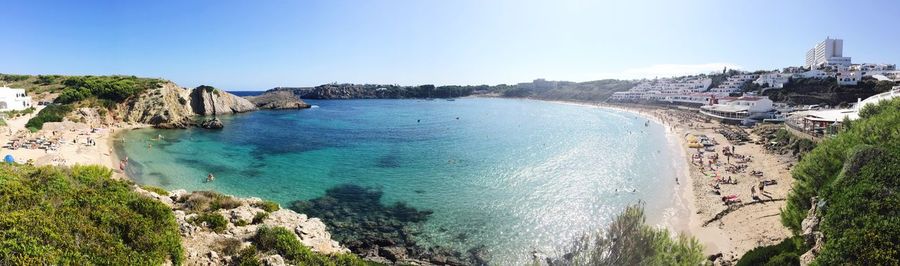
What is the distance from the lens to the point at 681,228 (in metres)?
25.6

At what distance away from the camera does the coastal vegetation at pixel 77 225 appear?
9.38 metres

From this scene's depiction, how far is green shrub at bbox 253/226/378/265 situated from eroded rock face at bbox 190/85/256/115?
90880mm

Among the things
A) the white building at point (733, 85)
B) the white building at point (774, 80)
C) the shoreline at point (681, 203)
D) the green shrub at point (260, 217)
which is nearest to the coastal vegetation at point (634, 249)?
the shoreline at point (681, 203)

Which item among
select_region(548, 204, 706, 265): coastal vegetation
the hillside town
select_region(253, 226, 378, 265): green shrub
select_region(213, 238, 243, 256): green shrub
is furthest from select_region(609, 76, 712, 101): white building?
select_region(213, 238, 243, 256): green shrub

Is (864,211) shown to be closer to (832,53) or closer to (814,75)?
(814,75)

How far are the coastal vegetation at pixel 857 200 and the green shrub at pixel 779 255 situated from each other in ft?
2.34

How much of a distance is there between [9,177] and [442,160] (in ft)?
110

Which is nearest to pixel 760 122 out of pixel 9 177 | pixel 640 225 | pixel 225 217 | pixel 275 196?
pixel 640 225

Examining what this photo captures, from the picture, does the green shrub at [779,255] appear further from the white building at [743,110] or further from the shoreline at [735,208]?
the white building at [743,110]

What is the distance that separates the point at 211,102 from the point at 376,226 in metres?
86.5

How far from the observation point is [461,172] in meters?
38.7

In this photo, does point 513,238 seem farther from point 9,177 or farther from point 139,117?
point 139,117

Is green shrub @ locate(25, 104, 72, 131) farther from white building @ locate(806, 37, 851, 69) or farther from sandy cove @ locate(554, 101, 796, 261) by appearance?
white building @ locate(806, 37, 851, 69)

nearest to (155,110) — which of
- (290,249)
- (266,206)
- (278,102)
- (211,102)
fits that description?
(211,102)
